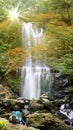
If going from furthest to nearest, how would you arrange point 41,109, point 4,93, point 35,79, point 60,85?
1. point 35,79
2. point 60,85
3. point 4,93
4. point 41,109

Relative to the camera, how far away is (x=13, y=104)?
749 inches

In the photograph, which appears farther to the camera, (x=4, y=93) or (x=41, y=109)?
(x=4, y=93)

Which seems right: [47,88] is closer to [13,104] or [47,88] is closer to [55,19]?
[13,104]

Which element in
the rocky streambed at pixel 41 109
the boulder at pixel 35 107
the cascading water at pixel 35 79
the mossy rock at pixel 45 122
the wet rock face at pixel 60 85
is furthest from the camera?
the cascading water at pixel 35 79

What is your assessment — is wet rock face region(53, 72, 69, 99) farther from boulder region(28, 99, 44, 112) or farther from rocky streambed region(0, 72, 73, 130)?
boulder region(28, 99, 44, 112)

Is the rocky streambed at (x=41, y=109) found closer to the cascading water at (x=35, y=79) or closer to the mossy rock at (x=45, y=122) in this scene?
the mossy rock at (x=45, y=122)

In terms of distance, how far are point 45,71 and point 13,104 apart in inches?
285

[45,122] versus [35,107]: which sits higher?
[35,107]

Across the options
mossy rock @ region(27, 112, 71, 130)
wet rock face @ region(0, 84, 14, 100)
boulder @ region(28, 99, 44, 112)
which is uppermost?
wet rock face @ region(0, 84, 14, 100)

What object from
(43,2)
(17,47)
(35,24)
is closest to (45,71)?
(17,47)

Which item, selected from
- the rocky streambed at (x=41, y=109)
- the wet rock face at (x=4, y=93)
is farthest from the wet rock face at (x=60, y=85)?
the wet rock face at (x=4, y=93)

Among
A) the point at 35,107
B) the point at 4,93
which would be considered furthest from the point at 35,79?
the point at 35,107

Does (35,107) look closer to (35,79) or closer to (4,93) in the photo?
(4,93)

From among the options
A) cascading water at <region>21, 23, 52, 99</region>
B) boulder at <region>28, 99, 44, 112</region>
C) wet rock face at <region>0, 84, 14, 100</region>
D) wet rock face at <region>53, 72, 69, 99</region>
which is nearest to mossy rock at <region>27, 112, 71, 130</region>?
boulder at <region>28, 99, 44, 112</region>
